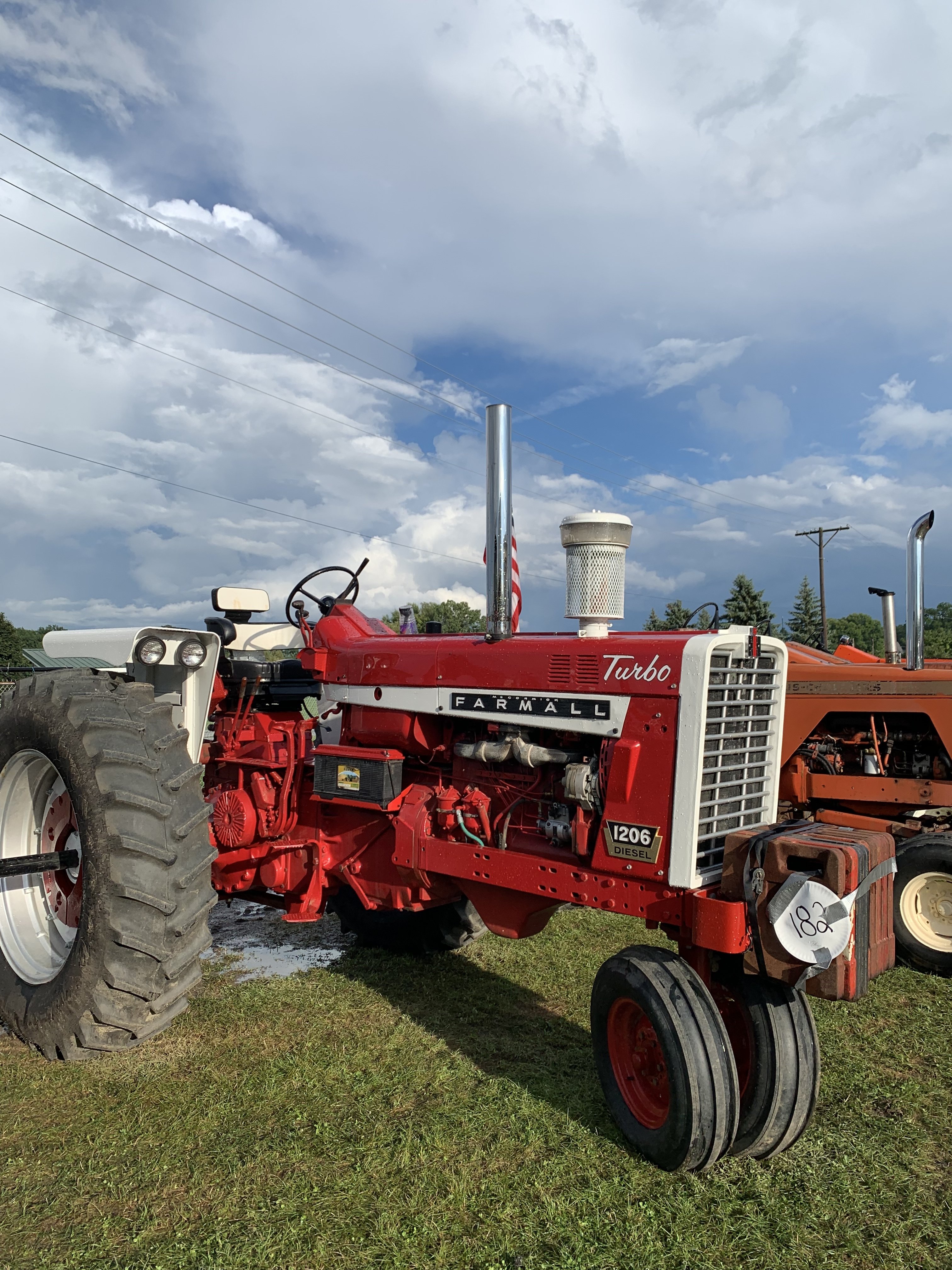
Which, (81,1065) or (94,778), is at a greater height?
(94,778)

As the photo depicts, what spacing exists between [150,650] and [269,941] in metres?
2.07

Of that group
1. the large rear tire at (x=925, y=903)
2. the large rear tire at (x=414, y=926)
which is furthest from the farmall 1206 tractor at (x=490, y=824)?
the large rear tire at (x=925, y=903)

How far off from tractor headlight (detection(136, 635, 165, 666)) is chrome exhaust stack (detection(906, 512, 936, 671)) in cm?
447

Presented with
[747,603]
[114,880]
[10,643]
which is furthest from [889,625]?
[10,643]

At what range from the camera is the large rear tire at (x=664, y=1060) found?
2.73 metres

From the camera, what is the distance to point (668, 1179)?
278 cm

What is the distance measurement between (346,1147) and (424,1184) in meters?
0.33

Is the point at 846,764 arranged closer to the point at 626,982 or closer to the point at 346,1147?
the point at 626,982

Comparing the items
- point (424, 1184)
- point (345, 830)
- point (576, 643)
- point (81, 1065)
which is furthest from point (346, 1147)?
point (576, 643)

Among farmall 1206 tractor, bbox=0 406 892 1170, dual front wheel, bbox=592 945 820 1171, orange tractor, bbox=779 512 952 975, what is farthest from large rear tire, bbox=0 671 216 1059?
orange tractor, bbox=779 512 952 975

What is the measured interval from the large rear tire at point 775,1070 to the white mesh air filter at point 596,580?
4.47 feet

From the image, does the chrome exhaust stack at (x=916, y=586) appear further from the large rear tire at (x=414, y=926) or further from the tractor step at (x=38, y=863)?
the tractor step at (x=38, y=863)

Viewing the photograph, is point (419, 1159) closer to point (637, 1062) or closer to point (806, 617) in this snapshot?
point (637, 1062)

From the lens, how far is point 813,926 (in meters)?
2.71
